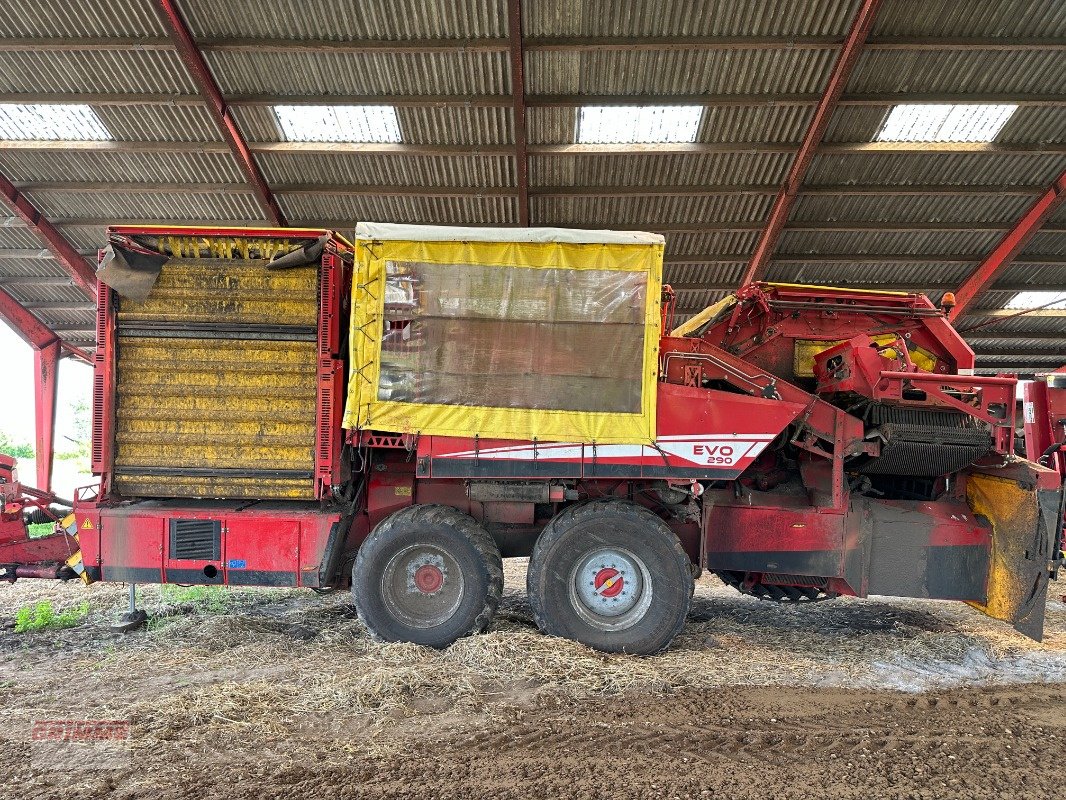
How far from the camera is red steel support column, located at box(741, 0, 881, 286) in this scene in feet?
29.0

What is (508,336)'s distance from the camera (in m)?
5.53

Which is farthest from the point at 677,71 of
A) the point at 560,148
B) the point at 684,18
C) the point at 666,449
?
the point at 666,449

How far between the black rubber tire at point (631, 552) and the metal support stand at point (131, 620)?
3595 millimetres

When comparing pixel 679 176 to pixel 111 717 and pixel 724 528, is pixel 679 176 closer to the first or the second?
pixel 724 528

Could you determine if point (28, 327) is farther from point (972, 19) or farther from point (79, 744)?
point (972, 19)

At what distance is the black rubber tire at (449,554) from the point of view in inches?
219

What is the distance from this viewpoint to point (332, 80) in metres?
9.77

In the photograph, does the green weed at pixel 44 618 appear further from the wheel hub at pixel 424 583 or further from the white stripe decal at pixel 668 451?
the white stripe decal at pixel 668 451

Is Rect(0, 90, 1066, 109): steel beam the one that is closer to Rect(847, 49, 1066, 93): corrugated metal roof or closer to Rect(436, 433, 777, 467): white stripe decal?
Rect(847, 49, 1066, 93): corrugated metal roof

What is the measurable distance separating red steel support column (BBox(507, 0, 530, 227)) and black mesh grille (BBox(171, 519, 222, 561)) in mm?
7073

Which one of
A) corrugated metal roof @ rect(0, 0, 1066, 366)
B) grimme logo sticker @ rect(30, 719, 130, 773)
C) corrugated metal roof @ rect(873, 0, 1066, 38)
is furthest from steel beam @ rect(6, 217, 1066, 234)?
grimme logo sticker @ rect(30, 719, 130, 773)

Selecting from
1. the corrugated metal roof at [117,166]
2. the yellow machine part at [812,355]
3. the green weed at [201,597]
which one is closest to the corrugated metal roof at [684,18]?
the yellow machine part at [812,355]

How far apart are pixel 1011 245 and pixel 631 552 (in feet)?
33.3

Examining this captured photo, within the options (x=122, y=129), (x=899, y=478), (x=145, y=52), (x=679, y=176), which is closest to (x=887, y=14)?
(x=679, y=176)
